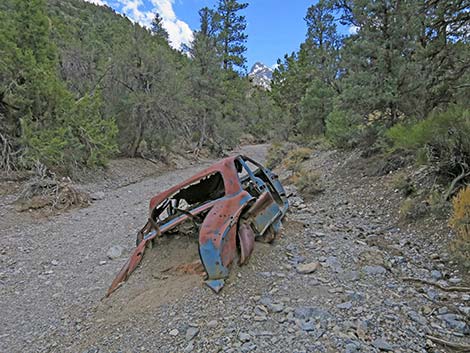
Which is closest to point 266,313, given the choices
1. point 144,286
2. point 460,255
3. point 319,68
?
point 144,286

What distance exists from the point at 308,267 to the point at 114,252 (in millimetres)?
3542

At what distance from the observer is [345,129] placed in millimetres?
11789

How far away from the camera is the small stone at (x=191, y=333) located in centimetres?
304

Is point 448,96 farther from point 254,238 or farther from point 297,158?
point 297,158

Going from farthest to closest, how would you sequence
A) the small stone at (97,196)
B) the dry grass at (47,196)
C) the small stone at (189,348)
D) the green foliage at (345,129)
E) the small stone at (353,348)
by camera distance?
the small stone at (97,196) < the green foliage at (345,129) < the dry grass at (47,196) < the small stone at (189,348) < the small stone at (353,348)

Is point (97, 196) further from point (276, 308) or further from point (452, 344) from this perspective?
point (452, 344)

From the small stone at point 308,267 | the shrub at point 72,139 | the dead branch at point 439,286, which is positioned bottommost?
the dead branch at point 439,286

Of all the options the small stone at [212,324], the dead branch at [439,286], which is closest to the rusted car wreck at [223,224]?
the small stone at [212,324]

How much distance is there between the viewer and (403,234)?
5500 millimetres

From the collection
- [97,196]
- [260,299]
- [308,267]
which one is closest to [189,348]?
[260,299]

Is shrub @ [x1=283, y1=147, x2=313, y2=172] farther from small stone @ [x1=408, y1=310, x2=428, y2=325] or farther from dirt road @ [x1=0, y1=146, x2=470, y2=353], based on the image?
small stone @ [x1=408, y1=310, x2=428, y2=325]

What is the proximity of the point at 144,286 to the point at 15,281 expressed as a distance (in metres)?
2.60

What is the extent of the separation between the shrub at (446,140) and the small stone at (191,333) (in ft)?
16.2

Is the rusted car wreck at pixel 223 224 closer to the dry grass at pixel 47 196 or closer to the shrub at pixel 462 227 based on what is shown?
the shrub at pixel 462 227
